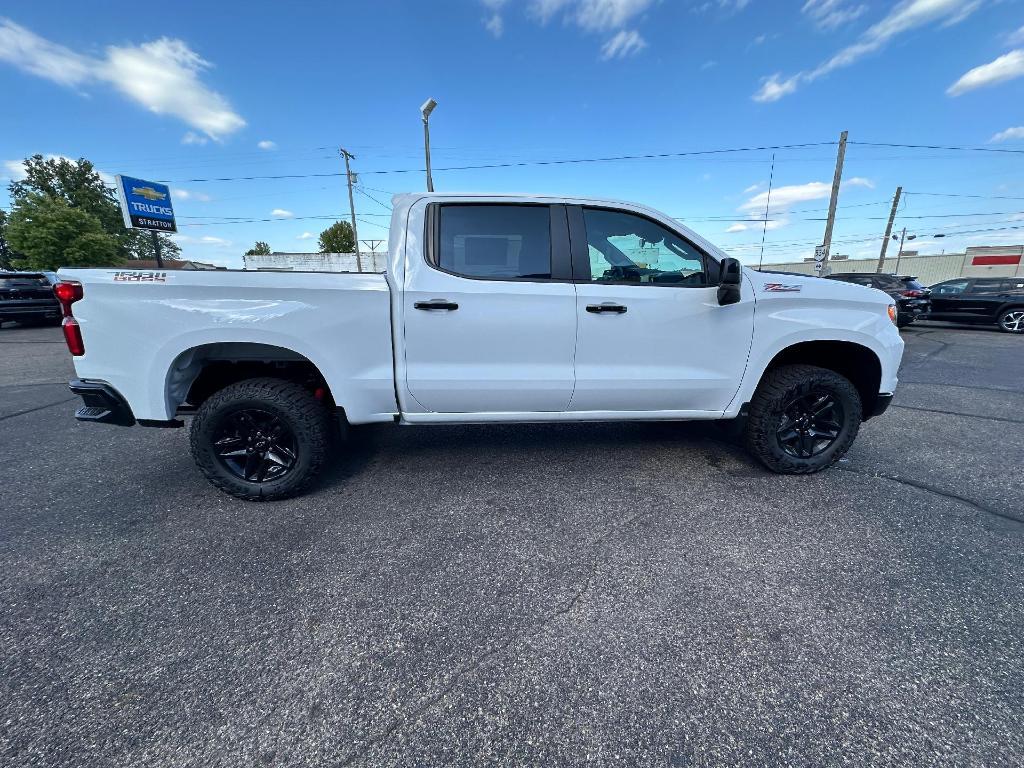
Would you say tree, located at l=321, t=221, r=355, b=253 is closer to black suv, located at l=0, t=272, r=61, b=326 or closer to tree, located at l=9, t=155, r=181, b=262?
tree, located at l=9, t=155, r=181, b=262

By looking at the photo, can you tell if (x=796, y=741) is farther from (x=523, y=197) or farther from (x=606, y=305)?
(x=523, y=197)

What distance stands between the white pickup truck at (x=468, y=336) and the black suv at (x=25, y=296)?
13801 millimetres

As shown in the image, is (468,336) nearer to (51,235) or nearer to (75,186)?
(51,235)

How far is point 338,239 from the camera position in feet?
185

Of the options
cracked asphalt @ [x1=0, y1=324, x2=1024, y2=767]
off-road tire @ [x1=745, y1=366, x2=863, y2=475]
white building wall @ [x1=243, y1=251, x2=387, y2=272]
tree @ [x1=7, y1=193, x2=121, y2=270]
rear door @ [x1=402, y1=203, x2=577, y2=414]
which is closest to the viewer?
cracked asphalt @ [x1=0, y1=324, x2=1024, y2=767]

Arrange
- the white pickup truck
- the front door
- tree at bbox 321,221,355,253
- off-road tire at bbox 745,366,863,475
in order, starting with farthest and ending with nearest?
tree at bbox 321,221,355,253, off-road tire at bbox 745,366,863,475, the front door, the white pickup truck

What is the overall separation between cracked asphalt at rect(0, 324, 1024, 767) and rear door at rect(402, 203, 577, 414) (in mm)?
738

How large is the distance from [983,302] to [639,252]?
608 inches

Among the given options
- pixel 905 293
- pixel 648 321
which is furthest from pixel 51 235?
pixel 905 293

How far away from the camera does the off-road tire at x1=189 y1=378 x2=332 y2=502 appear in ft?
8.85

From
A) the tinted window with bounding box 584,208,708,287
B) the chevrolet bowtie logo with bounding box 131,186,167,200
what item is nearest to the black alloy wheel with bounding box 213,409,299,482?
the tinted window with bounding box 584,208,708,287

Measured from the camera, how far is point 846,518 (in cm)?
268

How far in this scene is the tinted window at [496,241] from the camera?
2746mm

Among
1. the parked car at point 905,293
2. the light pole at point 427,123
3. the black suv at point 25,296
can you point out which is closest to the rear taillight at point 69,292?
the light pole at point 427,123
